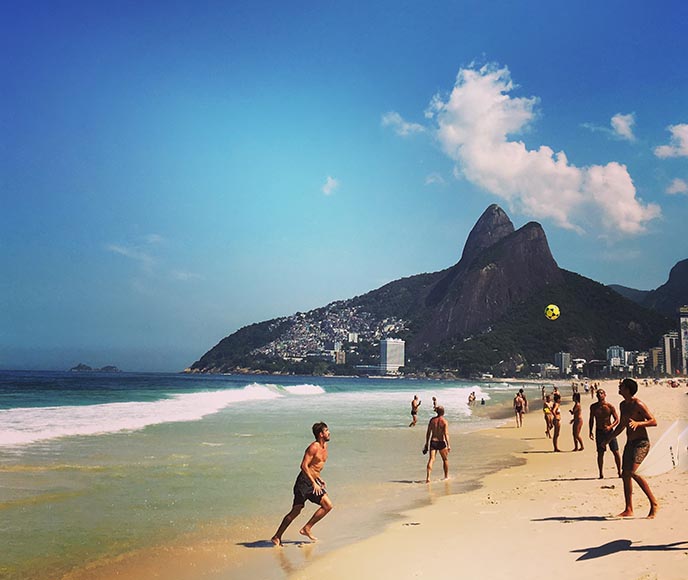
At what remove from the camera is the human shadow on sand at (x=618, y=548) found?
549 cm

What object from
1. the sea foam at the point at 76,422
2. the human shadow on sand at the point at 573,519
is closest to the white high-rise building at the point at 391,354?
the sea foam at the point at 76,422

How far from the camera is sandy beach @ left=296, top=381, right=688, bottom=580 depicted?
530cm

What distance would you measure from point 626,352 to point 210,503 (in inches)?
5922

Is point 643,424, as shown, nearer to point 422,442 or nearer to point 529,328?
point 422,442

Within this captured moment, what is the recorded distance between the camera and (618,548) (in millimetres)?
5668

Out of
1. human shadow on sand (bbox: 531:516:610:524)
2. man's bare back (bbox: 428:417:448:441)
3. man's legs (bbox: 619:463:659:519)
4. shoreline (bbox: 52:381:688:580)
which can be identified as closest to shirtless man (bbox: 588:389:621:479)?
shoreline (bbox: 52:381:688:580)

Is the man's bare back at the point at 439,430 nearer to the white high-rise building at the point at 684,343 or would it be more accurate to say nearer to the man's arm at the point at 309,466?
the man's arm at the point at 309,466

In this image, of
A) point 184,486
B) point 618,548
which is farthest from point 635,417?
point 184,486

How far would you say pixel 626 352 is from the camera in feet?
469

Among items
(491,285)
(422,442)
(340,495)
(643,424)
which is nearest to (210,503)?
(340,495)

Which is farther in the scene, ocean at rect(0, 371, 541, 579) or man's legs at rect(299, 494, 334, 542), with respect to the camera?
ocean at rect(0, 371, 541, 579)

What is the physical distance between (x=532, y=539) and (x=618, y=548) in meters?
0.87

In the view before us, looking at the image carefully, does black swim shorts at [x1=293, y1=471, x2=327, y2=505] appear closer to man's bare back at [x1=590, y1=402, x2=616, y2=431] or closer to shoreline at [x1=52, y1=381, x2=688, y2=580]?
shoreline at [x1=52, y1=381, x2=688, y2=580]

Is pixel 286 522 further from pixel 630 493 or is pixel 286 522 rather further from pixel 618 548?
pixel 630 493
